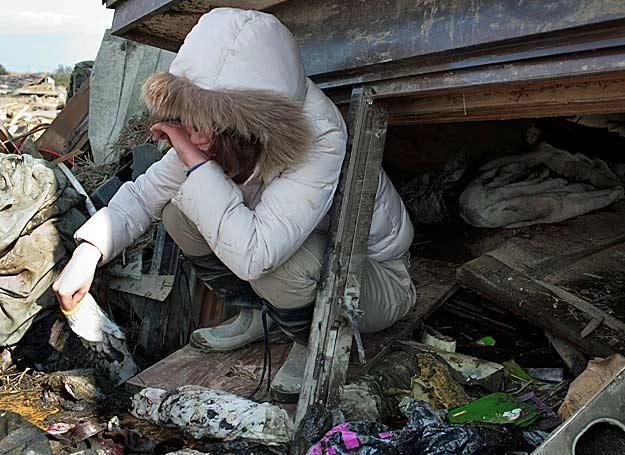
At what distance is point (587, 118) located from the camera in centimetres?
438

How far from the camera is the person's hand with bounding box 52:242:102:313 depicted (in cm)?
261

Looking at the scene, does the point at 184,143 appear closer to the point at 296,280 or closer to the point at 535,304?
the point at 296,280

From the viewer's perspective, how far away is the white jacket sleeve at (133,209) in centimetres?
271

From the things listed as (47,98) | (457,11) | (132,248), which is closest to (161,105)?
(457,11)

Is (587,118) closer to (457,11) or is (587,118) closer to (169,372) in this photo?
(457,11)

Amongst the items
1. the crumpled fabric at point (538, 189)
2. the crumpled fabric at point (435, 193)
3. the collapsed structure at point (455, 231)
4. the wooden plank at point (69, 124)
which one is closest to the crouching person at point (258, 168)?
the collapsed structure at point (455, 231)

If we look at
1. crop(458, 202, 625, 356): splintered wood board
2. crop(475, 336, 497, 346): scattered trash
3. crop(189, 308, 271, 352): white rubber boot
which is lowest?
crop(475, 336, 497, 346): scattered trash

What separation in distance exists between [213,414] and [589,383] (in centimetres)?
133

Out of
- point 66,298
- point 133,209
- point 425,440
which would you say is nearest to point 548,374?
point 425,440

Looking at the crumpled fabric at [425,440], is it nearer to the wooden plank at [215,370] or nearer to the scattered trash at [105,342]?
the wooden plank at [215,370]

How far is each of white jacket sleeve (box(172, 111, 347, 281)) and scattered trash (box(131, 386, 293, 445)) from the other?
1.67 ft

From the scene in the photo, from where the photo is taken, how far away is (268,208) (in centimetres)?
227

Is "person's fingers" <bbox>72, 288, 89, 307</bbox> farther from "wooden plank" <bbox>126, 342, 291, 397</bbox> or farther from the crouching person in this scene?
"wooden plank" <bbox>126, 342, 291, 397</bbox>

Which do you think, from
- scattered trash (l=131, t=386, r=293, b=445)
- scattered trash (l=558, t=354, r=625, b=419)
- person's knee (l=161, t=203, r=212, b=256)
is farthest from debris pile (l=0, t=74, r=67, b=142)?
scattered trash (l=558, t=354, r=625, b=419)
